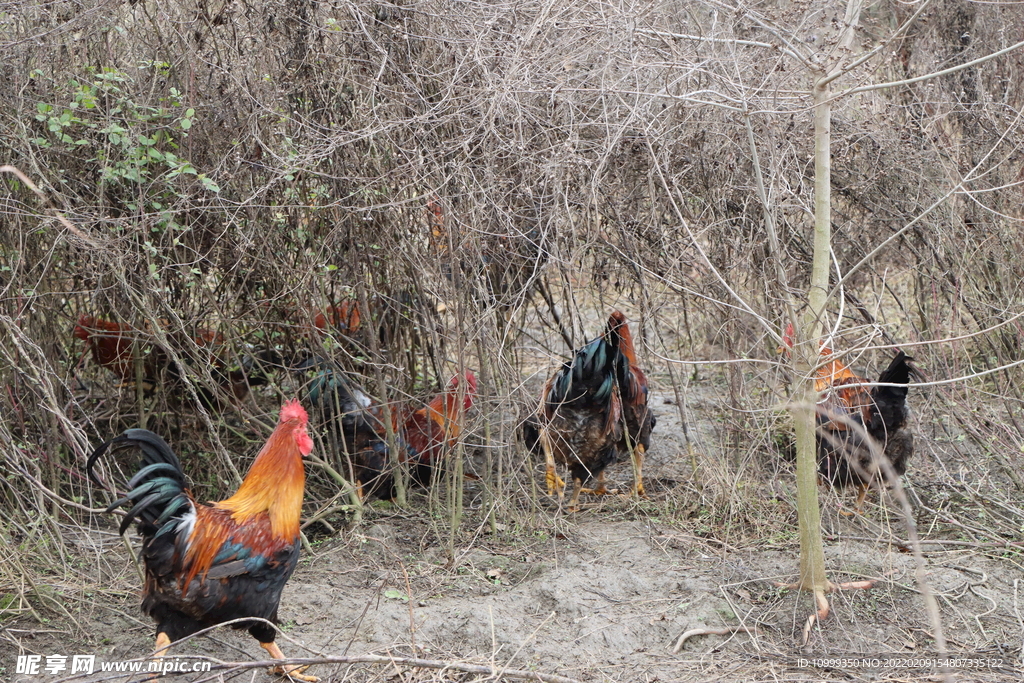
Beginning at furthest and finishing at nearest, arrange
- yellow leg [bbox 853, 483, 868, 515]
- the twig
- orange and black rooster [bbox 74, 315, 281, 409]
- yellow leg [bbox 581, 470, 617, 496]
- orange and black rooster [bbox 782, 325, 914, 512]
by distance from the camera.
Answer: yellow leg [bbox 581, 470, 617, 496] < orange and black rooster [bbox 74, 315, 281, 409] < yellow leg [bbox 853, 483, 868, 515] < orange and black rooster [bbox 782, 325, 914, 512] < the twig

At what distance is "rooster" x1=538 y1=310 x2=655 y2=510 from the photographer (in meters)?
5.54

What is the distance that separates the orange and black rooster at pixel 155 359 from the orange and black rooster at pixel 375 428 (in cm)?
43

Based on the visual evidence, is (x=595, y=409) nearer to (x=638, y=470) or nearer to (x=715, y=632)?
(x=638, y=470)

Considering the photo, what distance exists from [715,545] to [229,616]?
280 cm

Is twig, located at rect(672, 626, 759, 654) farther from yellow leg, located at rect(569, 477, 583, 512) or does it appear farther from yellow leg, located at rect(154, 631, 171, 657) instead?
yellow leg, located at rect(154, 631, 171, 657)

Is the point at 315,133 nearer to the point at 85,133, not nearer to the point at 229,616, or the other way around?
the point at 85,133

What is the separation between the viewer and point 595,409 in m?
5.62

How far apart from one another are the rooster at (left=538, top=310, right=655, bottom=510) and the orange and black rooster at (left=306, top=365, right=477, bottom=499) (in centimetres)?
61

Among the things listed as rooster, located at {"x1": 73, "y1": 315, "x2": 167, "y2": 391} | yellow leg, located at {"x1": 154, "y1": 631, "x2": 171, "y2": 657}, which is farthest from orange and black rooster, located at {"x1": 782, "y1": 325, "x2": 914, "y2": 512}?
rooster, located at {"x1": 73, "y1": 315, "x2": 167, "y2": 391}

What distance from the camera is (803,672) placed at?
12.8 feet

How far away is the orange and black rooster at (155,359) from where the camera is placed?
18.0 ft

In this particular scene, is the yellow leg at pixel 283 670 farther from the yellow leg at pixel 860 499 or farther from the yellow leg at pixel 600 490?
the yellow leg at pixel 860 499

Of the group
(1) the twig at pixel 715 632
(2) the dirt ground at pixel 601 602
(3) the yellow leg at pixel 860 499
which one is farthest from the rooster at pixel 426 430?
(3) the yellow leg at pixel 860 499

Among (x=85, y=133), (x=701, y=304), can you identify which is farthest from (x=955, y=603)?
(x=85, y=133)
